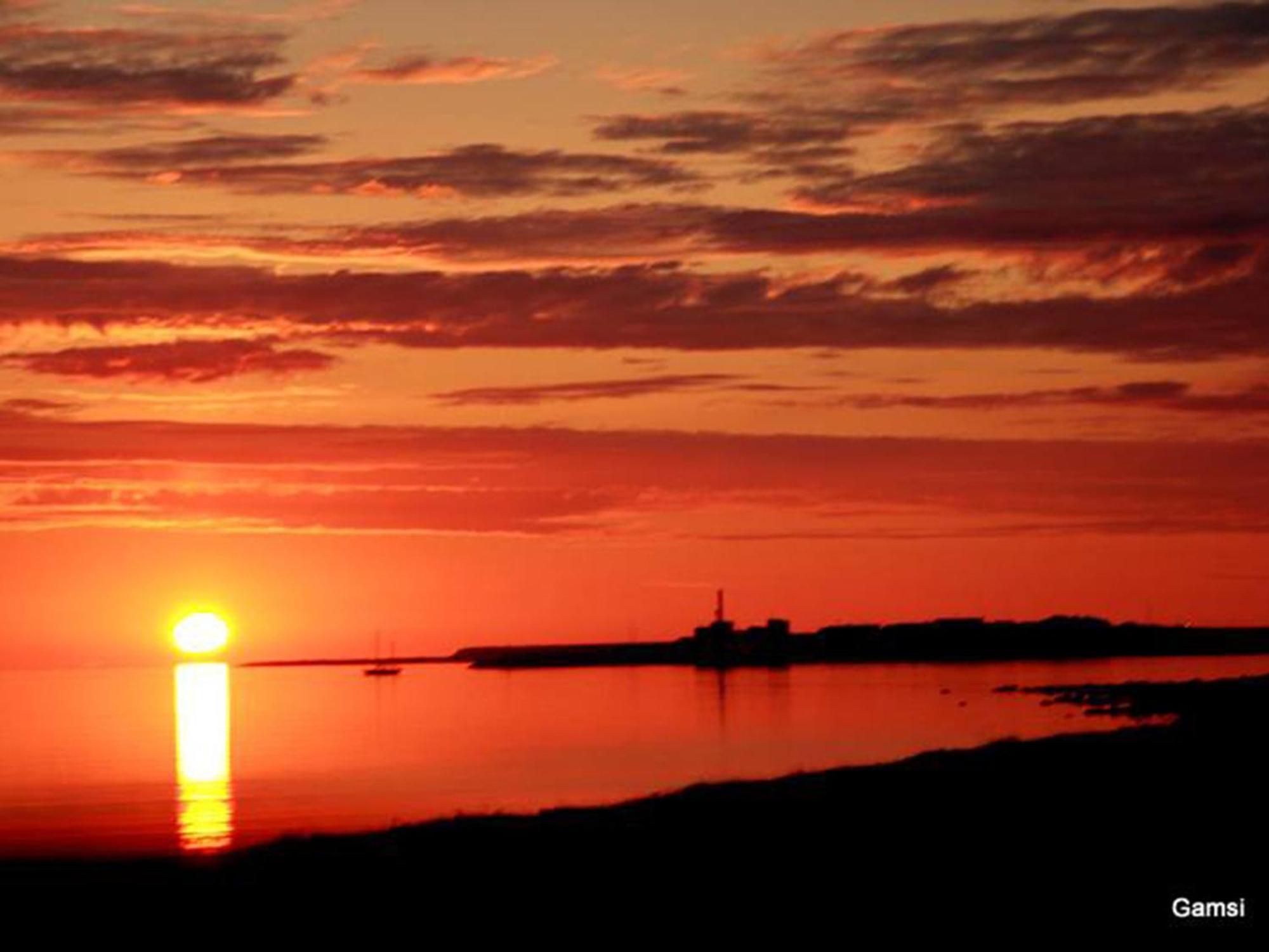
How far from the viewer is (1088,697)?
486 ft

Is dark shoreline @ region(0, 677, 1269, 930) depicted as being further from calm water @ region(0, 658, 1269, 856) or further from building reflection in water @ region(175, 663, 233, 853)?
calm water @ region(0, 658, 1269, 856)

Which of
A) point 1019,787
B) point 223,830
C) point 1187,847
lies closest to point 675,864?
point 1187,847

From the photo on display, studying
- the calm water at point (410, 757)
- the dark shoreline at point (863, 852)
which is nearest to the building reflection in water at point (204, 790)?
the calm water at point (410, 757)

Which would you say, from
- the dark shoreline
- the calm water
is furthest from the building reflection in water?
the dark shoreline

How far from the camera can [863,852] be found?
117 ft

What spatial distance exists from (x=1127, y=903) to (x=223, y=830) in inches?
1786

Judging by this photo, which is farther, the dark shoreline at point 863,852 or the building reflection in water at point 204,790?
the building reflection in water at point 204,790

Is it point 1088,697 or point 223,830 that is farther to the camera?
point 1088,697

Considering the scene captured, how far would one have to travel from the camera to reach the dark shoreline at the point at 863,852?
30359mm

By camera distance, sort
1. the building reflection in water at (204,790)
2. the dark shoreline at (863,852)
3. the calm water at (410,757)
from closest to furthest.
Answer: the dark shoreline at (863,852), the building reflection in water at (204,790), the calm water at (410,757)

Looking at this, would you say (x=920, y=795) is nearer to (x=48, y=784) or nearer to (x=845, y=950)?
(x=845, y=950)

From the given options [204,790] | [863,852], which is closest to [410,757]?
[204,790]

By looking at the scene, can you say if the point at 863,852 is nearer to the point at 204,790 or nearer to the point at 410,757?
the point at 204,790

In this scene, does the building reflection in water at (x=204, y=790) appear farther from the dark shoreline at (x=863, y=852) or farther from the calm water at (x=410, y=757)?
the dark shoreline at (x=863, y=852)
